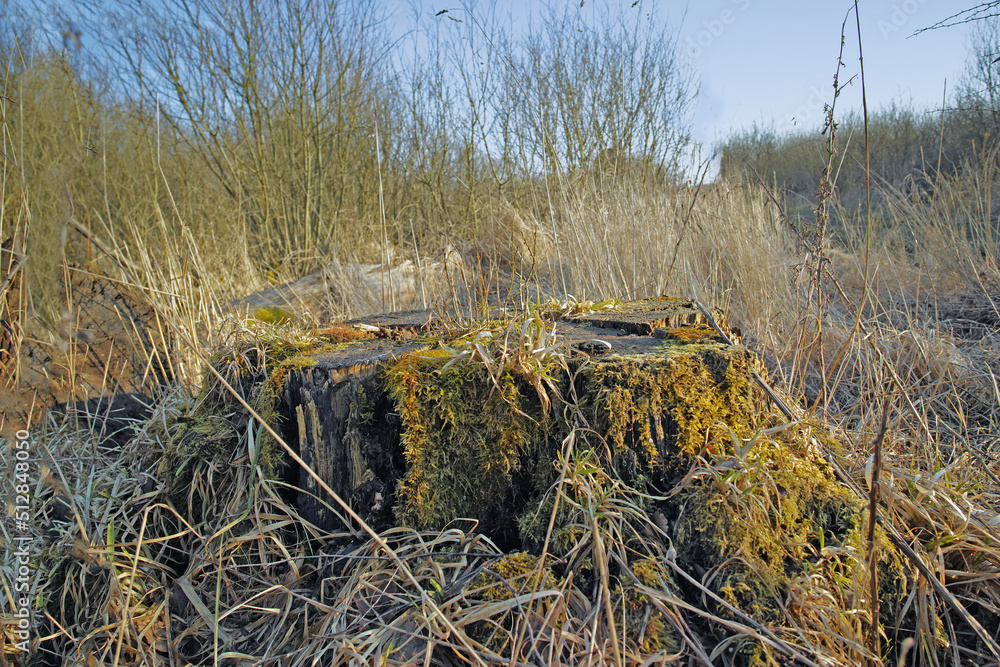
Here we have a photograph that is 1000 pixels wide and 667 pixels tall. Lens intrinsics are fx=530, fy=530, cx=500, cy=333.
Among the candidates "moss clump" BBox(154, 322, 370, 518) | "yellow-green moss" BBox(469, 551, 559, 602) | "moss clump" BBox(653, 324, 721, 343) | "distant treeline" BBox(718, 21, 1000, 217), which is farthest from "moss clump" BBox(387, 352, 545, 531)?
"distant treeline" BBox(718, 21, 1000, 217)

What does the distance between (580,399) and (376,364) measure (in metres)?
0.52

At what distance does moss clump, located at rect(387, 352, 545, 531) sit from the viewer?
129 centimetres

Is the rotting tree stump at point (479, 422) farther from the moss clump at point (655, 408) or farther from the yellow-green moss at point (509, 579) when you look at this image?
the yellow-green moss at point (509, 579)

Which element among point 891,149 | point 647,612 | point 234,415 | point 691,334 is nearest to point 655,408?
point 691,334

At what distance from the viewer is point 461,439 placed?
1.32 meters

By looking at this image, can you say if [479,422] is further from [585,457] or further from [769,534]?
[769,534]

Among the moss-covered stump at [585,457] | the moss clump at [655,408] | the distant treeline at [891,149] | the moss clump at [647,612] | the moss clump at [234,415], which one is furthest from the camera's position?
the distant treeline at [891,149]

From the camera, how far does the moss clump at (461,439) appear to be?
129 cm

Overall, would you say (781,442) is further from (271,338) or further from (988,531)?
(271,338)

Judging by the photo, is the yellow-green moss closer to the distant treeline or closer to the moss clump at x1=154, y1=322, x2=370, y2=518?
the moss clump at x1=154, y1=322, x2=370, y2=518

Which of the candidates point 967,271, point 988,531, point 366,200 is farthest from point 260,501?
point 366,200

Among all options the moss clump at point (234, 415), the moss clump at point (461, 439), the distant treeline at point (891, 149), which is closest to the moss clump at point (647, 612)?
the moss clump at point (461, 439)

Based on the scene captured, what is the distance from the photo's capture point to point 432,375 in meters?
1.33

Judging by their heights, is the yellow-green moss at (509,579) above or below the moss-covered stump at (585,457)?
below
